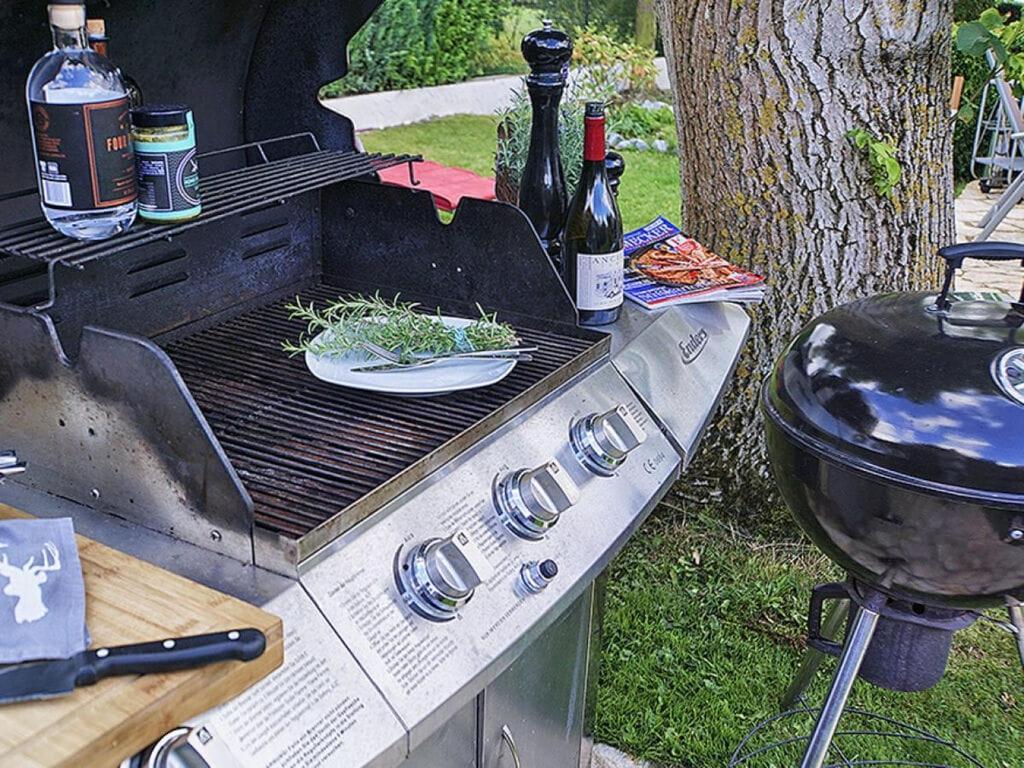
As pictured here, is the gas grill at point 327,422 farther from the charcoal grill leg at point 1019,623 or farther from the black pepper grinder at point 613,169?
the charcoal grill leg at point 1019,623

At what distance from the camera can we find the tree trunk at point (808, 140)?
254 cm

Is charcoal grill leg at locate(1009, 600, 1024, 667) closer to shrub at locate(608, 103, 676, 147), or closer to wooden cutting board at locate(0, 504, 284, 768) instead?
wooden cutting board at locate(0, 504, 284, 768)

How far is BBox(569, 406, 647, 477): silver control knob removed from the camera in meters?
1.49

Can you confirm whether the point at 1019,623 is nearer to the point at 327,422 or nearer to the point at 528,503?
the point at 528,503

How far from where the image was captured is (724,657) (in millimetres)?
2676

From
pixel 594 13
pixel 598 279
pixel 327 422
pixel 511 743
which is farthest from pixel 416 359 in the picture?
pixel 594 13

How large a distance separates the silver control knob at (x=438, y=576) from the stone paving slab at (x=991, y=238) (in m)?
4.62

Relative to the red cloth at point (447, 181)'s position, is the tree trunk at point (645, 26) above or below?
above

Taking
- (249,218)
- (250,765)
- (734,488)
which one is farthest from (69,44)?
(734,488)

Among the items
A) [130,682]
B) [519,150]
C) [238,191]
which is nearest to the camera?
[130,682]

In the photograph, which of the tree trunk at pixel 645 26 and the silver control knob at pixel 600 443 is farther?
the tree trunk at pixel 645 26

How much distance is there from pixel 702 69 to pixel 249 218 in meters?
1.43

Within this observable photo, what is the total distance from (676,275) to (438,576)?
1.04 metres

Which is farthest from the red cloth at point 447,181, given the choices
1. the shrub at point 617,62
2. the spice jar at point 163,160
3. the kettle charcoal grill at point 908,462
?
the shrub at point 617,62
